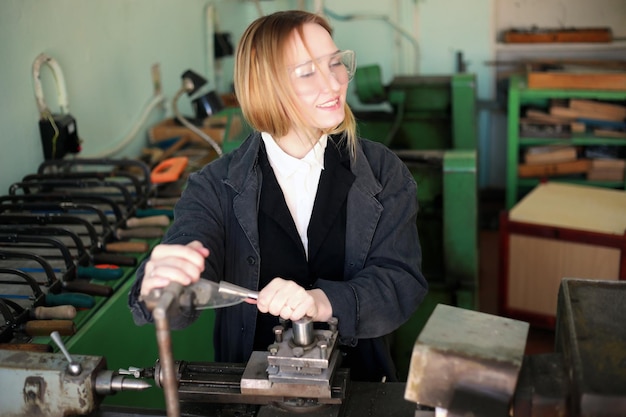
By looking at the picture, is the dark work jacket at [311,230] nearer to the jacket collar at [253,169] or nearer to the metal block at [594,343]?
the jacket collar at [253,169]

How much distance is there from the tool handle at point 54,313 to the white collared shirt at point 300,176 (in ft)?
1.61

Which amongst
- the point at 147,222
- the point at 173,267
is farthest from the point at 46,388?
the point at 147,222

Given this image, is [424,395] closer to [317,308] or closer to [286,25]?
[317,308]

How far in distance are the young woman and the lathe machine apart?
202mm

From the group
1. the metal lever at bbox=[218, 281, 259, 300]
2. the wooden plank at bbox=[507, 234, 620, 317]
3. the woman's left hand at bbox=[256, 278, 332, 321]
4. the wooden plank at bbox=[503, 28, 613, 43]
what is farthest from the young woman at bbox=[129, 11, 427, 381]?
the wooden plank at bbox=[503, 28, 613, 43]

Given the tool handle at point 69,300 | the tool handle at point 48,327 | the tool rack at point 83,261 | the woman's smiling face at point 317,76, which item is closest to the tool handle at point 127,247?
the tool rack at point 83,261

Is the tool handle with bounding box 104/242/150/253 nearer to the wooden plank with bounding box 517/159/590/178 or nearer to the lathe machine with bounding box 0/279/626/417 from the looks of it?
the lathe machine with bounding box 0/279/626/417

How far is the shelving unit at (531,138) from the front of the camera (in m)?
3.68

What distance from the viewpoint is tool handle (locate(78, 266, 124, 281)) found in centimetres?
168

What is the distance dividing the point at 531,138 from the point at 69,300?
9.37ft

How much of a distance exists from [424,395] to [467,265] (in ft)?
4.56

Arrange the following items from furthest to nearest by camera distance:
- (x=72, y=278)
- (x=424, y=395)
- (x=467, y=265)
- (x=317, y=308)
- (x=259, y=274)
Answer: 1. (x=467, y=265)
2. (x=72, y=278)
3. (x=259, y=274)
4. (x=317, y=308)
5. (x=424, y=395)

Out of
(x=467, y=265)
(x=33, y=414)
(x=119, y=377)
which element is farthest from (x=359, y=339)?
(x=467, y=265)

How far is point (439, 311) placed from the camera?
0.94 m
